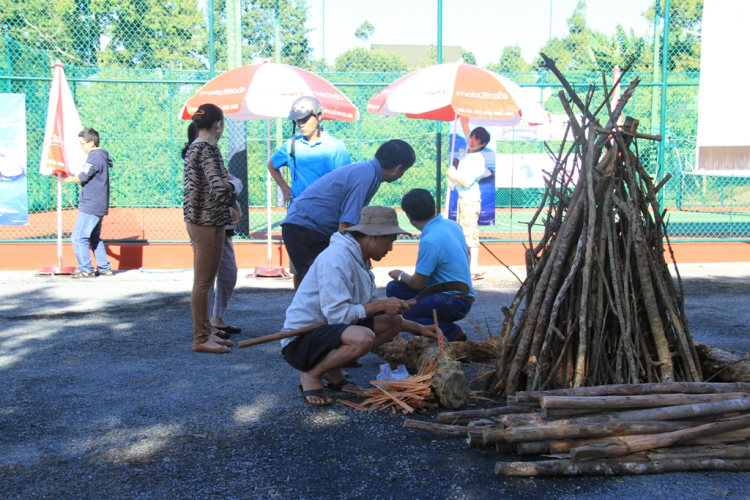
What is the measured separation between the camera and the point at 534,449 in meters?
3.09

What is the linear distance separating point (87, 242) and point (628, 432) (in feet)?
24.4

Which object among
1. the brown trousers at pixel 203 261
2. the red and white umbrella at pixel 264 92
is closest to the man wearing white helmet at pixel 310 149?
the brown trousers at pixel 203 261

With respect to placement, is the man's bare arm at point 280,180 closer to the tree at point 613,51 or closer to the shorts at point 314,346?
the shorts at point 314,346

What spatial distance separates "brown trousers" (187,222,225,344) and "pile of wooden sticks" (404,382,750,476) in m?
2.67

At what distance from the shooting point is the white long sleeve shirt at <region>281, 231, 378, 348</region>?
384 centimetres

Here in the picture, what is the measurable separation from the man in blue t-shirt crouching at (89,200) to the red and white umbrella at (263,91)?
54.5 inches

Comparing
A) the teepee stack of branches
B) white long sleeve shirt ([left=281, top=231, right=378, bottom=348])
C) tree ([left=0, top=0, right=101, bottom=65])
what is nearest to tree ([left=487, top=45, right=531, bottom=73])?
the teepee stack of branches

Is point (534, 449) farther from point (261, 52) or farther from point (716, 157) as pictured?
point (261, 52)

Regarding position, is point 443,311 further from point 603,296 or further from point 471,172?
point 471,172

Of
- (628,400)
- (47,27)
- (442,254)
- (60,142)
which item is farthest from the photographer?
(47,27)

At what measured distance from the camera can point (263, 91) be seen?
765 cm

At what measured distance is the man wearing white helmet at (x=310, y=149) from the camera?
5.84 meters

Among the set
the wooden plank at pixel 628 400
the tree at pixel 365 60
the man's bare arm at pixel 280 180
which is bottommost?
the wooden plank at pixel 628 400

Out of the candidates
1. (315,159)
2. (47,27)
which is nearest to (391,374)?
(315,159)
